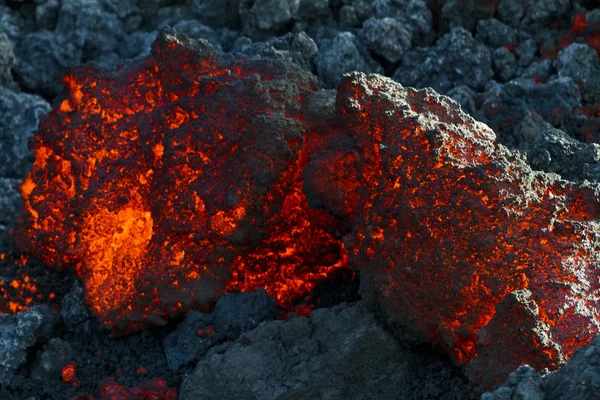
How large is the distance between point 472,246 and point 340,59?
2475 millimetres

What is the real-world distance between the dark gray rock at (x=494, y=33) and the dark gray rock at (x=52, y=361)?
10.5 ft

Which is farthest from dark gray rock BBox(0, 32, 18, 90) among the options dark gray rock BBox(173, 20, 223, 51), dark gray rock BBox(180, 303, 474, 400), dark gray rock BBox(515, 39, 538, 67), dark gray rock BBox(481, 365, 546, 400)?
dark gray rock BBox(481, 365, 546, 400)

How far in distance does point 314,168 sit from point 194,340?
91 centimetres

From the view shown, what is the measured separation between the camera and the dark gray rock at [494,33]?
5.28 meters

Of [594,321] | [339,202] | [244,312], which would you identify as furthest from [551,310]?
[244,312]

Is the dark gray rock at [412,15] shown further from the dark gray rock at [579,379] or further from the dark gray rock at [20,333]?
the dark gray rock at [579,379]

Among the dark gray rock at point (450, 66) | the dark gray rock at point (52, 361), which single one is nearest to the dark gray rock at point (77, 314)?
the dark gray rock at point (52, 361)

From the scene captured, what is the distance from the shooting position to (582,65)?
16.3 ft

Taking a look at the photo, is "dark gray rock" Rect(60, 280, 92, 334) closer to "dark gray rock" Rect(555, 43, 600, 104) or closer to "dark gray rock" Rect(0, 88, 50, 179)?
"dark gray rock" Rect(0, 88, 50, 179)

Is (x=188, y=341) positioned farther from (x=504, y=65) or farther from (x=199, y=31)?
(x=199, y=31)

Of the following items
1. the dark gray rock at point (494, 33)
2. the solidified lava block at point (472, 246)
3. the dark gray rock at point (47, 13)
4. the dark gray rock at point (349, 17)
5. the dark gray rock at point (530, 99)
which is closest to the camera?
the solidified lava block at point (472, 246)

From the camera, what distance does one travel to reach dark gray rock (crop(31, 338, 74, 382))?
12.3 ft

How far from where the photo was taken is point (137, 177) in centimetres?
390

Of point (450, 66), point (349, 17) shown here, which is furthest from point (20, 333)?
point (349, 17)
